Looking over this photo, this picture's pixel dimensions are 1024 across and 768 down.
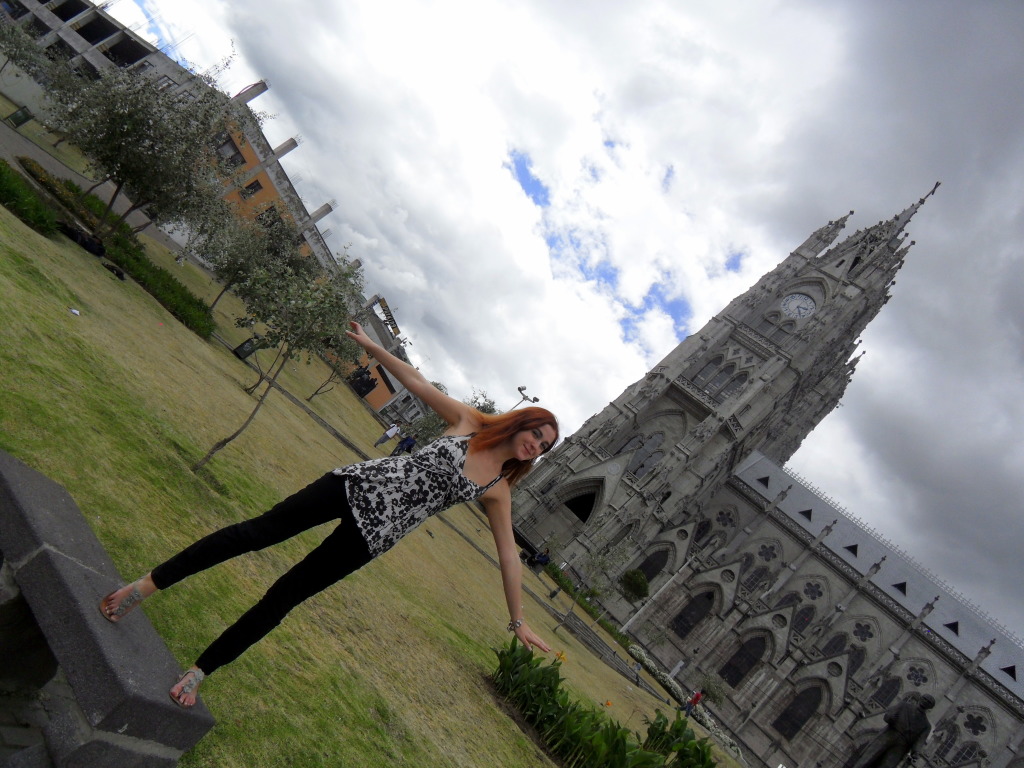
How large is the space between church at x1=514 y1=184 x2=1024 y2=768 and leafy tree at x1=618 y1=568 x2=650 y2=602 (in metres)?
0.77

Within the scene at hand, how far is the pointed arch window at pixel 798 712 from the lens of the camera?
42344 millimetres

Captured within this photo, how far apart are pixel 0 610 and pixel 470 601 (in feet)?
44.9

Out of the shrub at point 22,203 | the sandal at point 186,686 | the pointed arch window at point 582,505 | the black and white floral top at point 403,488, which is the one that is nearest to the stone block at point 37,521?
the sandal at point 186,686

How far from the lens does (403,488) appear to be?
4078mm

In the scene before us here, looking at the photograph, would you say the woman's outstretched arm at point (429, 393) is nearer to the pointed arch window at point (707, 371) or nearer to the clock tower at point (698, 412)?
the clock tower at point (698, 412)

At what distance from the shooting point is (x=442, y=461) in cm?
423

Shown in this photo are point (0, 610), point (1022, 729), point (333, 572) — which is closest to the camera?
point (0, 610)

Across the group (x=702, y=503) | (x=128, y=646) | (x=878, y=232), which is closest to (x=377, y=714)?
(x=128, y=646)

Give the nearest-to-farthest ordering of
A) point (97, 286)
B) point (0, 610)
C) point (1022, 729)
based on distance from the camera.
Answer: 1. point (0, 610)
2. point (97, 286)
3. point (1022, 729)

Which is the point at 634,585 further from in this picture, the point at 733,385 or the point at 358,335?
the point at 358,335

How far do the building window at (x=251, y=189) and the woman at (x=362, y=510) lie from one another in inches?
1882

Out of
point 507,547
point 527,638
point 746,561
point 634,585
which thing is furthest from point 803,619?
point 507,547

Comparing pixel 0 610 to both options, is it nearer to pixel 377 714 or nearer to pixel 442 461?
pixel 442 461

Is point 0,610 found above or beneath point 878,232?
beneath
